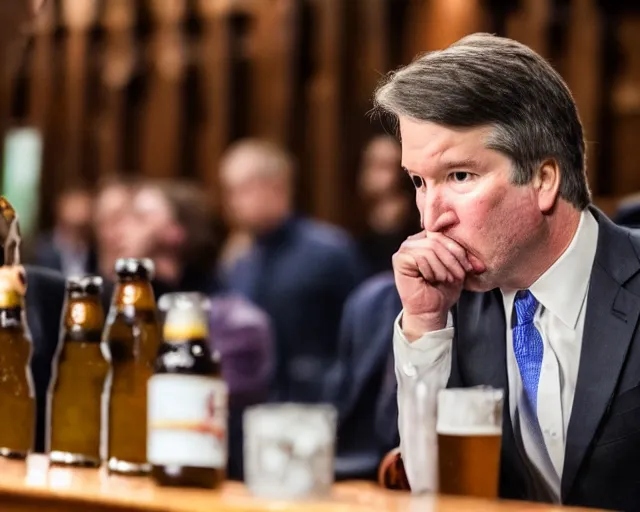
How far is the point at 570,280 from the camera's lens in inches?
57.6

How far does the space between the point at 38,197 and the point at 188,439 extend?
4.17 metres

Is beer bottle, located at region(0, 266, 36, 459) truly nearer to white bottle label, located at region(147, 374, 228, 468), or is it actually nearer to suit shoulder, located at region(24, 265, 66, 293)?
suit shoulder, located at region(24, 265, 66, 293)

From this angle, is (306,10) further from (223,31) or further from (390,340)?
(390,340)

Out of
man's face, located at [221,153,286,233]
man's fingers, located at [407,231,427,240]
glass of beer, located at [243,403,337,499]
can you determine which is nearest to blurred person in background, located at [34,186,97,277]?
man's face, located at [221,153,286,233]

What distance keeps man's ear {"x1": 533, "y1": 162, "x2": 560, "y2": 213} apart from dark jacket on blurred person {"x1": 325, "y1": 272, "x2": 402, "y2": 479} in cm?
28

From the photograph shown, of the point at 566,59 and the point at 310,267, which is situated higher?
the point at 566,59

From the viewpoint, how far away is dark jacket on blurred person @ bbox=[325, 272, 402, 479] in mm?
1654

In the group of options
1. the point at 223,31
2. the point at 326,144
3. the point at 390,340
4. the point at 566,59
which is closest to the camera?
the point at 390,340

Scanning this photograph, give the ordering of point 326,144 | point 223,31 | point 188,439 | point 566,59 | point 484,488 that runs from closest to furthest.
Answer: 1. point 188,439
2. point 484,488
3. point 566,59
4. point 326,144
5. point 223,31

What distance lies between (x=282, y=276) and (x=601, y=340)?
7.52 ft

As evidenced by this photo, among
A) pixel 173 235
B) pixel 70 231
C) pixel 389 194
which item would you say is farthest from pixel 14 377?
pixel 70 231

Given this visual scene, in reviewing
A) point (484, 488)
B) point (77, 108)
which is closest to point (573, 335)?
point (484, 488)

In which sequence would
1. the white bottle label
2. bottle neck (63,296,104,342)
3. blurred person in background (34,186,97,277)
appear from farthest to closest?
blurred person in background (34,186,97,277)
bottle neck (63,296,104,342)
the white bottle label

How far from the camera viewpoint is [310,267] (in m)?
3.63
